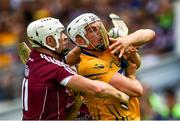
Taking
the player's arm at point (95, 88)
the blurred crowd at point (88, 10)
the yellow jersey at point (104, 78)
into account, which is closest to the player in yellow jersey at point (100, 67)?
the yellow jersey at point (104, 78)

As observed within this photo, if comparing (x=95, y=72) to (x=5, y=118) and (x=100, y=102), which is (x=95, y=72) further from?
(x=5, y=118)

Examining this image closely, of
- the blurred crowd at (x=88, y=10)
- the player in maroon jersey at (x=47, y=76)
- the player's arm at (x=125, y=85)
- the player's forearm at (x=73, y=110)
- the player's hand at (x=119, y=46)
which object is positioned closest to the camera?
the player in maroon jersey at (x=47, y=76)

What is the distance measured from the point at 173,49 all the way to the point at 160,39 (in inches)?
20.2

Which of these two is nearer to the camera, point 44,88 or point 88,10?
point 44,88

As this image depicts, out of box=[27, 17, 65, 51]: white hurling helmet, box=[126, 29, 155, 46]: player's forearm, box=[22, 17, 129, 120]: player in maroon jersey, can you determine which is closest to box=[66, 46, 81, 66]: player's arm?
box=[22, 17, 129, 120]: player in maroon jersey

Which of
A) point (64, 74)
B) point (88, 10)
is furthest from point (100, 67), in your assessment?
point (88, 10)

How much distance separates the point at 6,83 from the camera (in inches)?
561

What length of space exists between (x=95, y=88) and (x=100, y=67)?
0.52 m

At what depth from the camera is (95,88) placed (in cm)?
782

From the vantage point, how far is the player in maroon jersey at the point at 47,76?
7.97 meters

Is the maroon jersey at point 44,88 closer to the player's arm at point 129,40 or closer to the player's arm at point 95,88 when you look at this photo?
the player's arm at point 95,88

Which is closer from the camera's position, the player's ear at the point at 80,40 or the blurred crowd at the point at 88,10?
the player's ear at the point at 80,40

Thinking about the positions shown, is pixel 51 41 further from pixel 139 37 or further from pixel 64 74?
pixel 139 37

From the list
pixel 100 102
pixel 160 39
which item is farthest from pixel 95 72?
pixel 160 39
